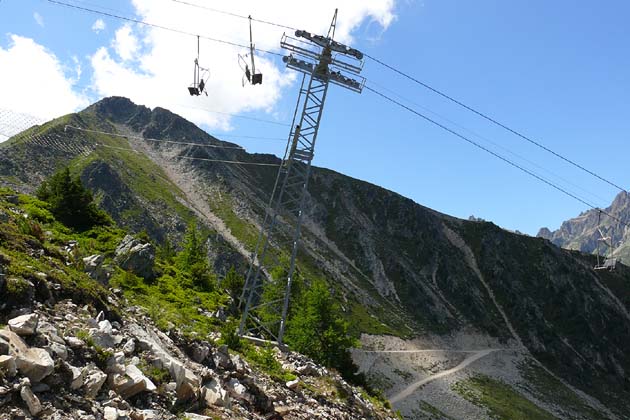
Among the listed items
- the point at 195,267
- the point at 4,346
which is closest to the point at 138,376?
the point at 4,346

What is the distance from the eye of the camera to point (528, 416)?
85.9 metres

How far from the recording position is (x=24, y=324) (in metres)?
10.5

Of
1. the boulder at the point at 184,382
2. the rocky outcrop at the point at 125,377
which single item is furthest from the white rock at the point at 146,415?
the boulder at the point at 184,382

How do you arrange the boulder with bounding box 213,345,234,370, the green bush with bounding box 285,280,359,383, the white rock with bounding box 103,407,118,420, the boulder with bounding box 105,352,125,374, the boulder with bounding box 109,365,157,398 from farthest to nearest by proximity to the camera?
the green bush with bounding box 285,280,359,383 < the boulder with bounding box 213,345,234,370 < the boulder with bounding box 105,352,125,374 < the boulder with bounding box 109,365,157,398 < the white rock with bounding box 103,407,118,420

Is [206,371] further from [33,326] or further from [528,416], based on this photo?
[528,416]

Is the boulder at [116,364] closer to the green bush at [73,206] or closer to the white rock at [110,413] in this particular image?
the white rock at [110,413]

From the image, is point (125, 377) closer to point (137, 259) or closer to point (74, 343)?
point (74, 343)

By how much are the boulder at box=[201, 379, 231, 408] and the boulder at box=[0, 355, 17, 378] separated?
224 inches

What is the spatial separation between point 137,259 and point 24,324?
25.0 meters

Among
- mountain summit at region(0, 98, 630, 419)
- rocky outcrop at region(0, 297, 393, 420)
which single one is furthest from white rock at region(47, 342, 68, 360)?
mountain summit at region(0, 98, 630, 419)

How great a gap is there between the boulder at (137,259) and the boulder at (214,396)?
69.7ft

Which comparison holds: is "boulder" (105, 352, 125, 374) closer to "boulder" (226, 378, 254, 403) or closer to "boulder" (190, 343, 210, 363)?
"boulder" (190, 343, 210, 363)

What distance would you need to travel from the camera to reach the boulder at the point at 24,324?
1042 centimetres

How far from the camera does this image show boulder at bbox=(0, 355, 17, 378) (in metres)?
8.98
